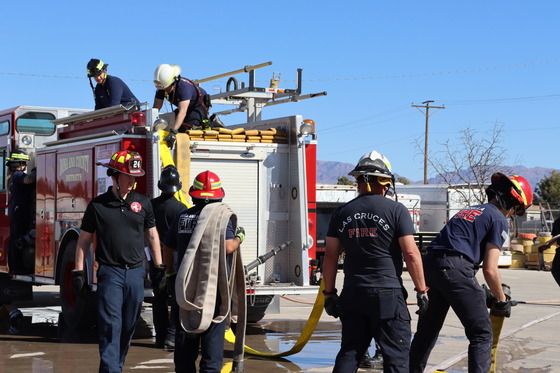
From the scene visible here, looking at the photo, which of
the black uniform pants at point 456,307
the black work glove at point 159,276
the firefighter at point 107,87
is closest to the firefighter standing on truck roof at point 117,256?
the black work glove at point 159,276

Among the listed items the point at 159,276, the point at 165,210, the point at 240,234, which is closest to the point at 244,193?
the point at 165,210

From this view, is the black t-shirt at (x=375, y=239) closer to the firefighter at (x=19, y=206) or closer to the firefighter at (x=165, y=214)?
the firefighter at (x=165, y=214)

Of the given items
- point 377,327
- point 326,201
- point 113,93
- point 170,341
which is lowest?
point 170,341

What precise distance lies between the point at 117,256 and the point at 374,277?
2215mm

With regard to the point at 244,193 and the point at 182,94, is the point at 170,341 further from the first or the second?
the point at 182,94

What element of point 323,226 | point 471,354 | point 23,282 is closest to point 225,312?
point 471,354

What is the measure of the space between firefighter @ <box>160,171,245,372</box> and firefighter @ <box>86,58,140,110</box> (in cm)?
476

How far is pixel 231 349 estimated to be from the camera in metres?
10.0

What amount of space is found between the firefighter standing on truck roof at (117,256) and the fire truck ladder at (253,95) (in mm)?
5128

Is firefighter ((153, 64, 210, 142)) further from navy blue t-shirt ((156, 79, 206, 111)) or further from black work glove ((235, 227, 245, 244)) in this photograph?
black work glove ((235, 227, 245, 244))

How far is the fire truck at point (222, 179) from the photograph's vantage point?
407 inches

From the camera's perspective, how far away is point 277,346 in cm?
1038

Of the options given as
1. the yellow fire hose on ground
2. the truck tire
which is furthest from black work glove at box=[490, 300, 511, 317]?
the truck tire

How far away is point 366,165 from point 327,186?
19931mm
